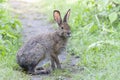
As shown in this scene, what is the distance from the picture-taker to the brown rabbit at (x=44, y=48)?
19.6 ft

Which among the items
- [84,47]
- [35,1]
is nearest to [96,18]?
[84,47]

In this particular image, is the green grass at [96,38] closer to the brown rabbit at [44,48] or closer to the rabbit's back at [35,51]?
the brown rabbit at [44,48]

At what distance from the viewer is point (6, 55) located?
652 cm

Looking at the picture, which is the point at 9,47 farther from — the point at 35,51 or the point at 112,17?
the point at 112,17

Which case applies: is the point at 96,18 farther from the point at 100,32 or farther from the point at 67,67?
the point at 67,67

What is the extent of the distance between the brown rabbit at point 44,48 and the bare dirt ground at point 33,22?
24cm

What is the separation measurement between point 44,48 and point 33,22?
360cm

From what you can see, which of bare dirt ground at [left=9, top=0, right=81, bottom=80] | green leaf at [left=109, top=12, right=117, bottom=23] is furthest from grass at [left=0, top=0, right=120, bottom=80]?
bare dirt ground at [left=9, top=0, right=81, bottom=80]

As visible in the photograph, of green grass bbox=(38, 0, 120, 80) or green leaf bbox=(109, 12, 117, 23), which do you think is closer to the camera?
green grass bbox=(38, 0, 120, 80)

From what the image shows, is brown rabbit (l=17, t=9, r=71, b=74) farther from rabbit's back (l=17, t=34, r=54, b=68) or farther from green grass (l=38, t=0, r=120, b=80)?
green grass (l=38, t=0, r=120, b=80)

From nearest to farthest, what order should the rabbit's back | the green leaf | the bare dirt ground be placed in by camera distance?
the rabbit's back → the bare dirt ground → the green leaf

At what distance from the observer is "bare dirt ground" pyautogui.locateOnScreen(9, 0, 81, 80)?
6488 millimetres

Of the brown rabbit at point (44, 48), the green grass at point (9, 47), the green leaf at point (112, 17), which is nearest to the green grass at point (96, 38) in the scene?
the green leaf at point (112, 17)

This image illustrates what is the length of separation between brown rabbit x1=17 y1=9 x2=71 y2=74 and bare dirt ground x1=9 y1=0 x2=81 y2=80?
241 millimetres
